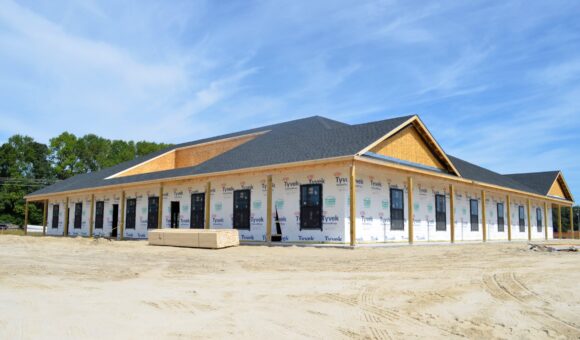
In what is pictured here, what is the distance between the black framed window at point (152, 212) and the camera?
79.4ft

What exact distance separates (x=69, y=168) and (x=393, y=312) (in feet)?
242

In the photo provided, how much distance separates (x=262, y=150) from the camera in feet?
69.0

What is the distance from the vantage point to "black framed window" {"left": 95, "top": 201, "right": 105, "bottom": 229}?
28.7m

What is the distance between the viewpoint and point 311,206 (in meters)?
17.3

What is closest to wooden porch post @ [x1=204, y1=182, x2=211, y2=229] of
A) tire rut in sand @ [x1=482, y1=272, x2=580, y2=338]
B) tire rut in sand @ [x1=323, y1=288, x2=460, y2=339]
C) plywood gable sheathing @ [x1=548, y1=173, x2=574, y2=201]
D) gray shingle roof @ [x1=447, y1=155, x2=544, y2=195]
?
gray shingle roof @ [x1=447, y1=155, x2=544, y2=195]

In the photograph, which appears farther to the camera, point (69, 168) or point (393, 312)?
point (69, 168)

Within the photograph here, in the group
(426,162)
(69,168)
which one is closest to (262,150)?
(426,162)

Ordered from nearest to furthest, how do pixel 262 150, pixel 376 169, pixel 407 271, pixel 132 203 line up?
pixel 407 271, pixel 376 169, pixel 262 150, pixel 132 203

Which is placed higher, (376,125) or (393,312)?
(376,125)

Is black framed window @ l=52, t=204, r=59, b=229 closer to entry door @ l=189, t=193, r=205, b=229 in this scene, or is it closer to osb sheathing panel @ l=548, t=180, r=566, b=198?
entry door @ l=189, t=193, r=205, b=229

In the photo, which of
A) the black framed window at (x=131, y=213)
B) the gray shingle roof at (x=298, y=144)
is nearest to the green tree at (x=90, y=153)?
the gray shingle roof at (x=298, y=144)

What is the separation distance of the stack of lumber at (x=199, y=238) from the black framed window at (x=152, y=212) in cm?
654

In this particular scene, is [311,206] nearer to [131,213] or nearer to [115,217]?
[131,213]

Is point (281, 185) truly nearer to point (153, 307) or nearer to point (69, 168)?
point (153, 307)
